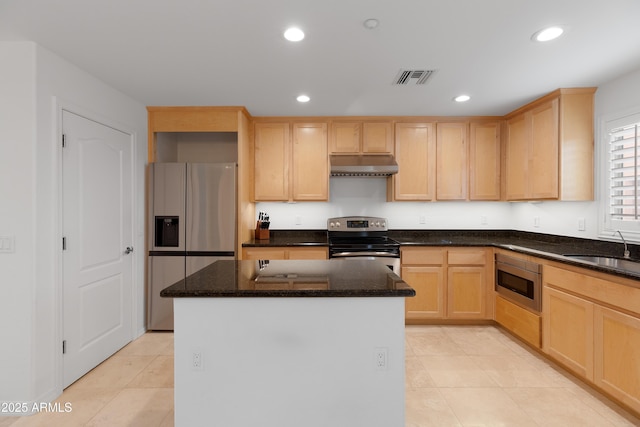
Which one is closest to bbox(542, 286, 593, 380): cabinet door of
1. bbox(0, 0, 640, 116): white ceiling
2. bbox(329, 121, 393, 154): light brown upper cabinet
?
bbox(0, 0, 640, 116): white ceiling

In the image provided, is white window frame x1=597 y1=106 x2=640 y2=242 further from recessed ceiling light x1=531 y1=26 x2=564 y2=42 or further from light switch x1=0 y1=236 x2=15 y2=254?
light switch x1=0 y1=236 x2=15 y2=254

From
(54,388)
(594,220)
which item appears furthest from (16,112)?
(594,220)

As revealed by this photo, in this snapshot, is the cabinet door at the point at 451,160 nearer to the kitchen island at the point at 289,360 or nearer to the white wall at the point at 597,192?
the white wall at the point at 597,192

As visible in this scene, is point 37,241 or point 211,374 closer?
point 211,374

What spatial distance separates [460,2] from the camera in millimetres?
1689

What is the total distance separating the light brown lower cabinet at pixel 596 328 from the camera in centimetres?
196

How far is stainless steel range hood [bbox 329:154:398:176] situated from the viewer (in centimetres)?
357

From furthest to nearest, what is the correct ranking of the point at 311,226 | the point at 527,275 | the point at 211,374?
the point at 311,226, the point at 527,275, the point at 211,374

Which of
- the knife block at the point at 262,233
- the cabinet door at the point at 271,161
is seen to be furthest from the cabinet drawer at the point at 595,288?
the knife block at the point at 262,233

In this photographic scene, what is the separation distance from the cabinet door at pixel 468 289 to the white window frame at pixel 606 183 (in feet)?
3.70

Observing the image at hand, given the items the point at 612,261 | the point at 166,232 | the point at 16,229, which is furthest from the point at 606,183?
the point at 16,229

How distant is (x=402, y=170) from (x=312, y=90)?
4.97 feet

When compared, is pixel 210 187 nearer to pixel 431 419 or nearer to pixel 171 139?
pixel 171 139

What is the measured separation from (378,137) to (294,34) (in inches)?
79.4
